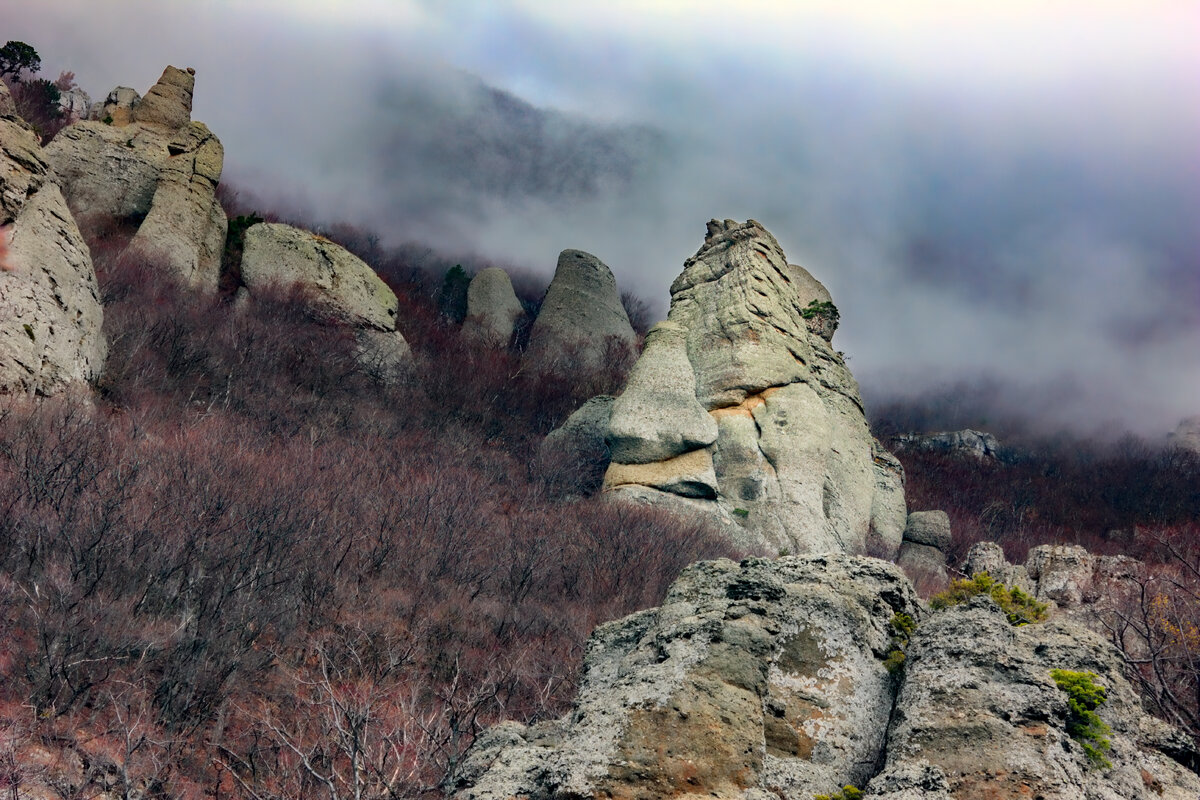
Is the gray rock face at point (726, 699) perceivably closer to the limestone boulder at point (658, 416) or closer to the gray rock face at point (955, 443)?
the limestone boulder at point (658, 416)

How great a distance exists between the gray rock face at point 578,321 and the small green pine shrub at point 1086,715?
1227 inches

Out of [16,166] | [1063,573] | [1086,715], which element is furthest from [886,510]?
[16,166]

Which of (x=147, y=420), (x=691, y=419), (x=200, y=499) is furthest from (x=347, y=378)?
(x=200, y=499)

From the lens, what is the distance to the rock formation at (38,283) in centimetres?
1398

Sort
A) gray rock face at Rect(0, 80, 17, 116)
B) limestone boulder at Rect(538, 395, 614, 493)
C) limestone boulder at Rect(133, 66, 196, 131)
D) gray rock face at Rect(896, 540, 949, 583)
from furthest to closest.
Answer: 1. limestone boulder at Rect(133, 66, 196, 131)
2. gray rock face at Rect(896, 540, 949, 583)
3. limestone boulder at Rect(538, 395, 614, 493)
4. gray rock face at Rect(0, 80, 17, 116)

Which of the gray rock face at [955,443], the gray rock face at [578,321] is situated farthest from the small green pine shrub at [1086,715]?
the gray rock face at [955,443]

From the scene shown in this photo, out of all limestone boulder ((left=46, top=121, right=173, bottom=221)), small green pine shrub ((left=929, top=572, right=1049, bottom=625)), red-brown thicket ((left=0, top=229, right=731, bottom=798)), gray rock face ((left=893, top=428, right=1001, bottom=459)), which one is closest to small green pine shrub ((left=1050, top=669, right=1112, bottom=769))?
small green pine shrub ((left=929, top=572, right=1049, bottom=625))

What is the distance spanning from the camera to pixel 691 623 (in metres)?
4.48

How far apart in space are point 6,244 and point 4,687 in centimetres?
1001

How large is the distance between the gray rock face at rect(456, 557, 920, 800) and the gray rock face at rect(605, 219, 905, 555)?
14993 mm

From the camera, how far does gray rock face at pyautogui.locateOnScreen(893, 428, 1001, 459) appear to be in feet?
188

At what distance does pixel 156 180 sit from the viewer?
28.7m

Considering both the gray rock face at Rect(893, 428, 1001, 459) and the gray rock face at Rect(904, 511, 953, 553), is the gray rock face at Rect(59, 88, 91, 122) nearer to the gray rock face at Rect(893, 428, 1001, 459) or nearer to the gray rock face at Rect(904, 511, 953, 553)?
the gray rock face at Rect(904, 511, 953, 553)

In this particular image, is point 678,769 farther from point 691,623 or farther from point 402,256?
A: point 402,256
